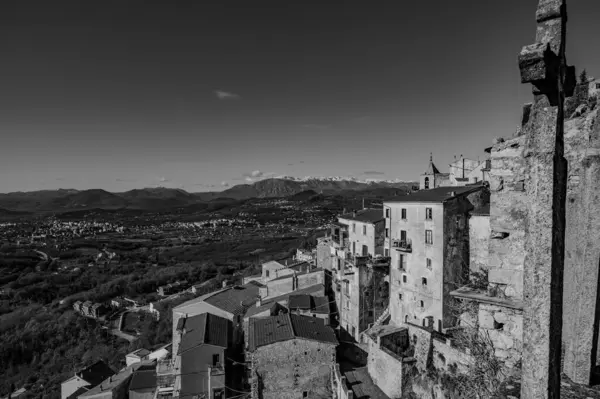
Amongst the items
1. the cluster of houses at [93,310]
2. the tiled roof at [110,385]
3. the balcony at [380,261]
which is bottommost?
the cluster of houses at [93,310]

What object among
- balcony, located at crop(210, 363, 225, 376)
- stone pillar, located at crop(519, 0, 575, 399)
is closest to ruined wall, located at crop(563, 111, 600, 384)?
stone pillar, located at crop(519, 0, 575, 399)

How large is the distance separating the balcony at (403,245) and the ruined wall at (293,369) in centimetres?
900

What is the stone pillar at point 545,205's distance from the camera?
5.16 metres

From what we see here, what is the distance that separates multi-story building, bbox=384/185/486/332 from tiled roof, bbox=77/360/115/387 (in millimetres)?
34293

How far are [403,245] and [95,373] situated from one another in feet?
127

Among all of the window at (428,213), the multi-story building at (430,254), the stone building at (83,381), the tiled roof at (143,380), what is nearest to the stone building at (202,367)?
the tiled roof at (143,380)

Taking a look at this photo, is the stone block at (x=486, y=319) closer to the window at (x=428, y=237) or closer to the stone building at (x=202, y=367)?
the window at (x=428, y=237)

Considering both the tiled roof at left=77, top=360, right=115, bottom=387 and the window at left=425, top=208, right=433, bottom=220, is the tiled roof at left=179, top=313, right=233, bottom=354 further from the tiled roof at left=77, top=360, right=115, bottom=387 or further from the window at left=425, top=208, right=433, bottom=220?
the window at left=425, top=208, right=433, bottom=220

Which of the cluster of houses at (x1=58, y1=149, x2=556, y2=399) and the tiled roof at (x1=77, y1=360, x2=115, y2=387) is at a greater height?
the cluster of houses at (x1=58, y1=149, x2=556, y2=399)

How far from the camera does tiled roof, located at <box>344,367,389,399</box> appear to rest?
21.6 metres

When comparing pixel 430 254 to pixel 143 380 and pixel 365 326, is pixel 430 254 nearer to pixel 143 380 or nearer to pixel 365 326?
pixel 365 326

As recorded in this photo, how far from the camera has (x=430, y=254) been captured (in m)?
24.7

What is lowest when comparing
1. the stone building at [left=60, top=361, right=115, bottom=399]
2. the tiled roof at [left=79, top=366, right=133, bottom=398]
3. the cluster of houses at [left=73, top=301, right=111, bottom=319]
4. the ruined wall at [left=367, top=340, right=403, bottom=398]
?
the cluster of houses at [left=73, top=301, right=111, bottom=319]

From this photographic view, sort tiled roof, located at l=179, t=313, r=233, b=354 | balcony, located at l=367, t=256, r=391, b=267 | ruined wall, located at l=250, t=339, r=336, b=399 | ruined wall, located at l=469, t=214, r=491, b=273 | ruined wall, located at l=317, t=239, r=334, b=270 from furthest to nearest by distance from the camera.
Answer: ruined wall, located at l=317, t=239, r=334, b=270 < balcony, located at l=367, t=256, r=391, b=267 < tiled roof, located at l=179, t=313, r=233, b=354 < ruined wall, located at l=250, t=339, r=336, b=399 < ruined wall, located at l=469, t=214, r=491, b=273
